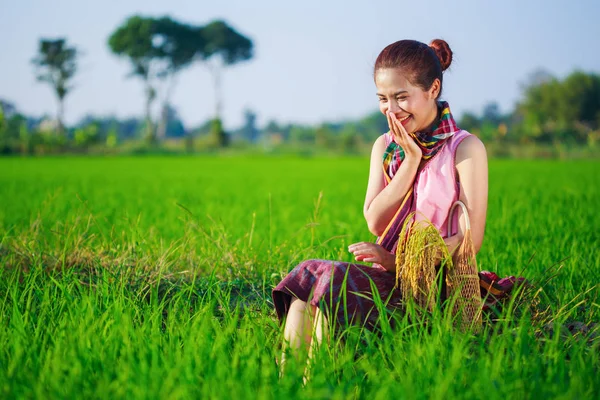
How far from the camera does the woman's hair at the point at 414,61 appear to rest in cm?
199

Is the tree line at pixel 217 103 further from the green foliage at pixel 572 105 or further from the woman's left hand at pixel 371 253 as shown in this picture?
the woman's left hand at pixel 371 253

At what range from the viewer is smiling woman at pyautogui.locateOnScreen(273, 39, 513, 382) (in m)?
1.90

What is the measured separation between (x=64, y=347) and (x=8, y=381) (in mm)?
261

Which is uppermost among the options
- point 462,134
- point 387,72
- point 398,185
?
point 387,72

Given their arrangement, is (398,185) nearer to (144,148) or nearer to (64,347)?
(64,347)

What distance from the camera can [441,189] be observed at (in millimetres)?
2053

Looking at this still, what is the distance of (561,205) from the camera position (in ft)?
20.3

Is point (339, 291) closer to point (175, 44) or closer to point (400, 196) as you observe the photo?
point (400, 196)

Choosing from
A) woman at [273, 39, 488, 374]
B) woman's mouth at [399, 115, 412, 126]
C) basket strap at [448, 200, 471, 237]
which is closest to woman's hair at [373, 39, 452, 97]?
woman at [273, 39, 488, 374]

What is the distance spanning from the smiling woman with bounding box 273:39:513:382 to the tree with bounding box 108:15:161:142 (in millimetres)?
44974

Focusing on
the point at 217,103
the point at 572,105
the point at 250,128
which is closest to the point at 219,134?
the point at 217,103

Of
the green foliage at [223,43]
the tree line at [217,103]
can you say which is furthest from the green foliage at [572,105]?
the green foliage at [223,43]

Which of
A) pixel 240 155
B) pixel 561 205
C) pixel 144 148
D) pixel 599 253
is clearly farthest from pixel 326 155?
pixel 599 253

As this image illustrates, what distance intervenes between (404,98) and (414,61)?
0.40 feet
